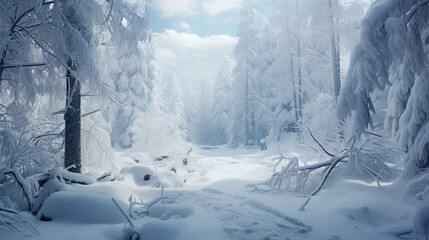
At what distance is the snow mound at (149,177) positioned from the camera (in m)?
9.48

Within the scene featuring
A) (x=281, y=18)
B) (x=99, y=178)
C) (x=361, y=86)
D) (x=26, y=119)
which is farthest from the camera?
(x=281, y=18)

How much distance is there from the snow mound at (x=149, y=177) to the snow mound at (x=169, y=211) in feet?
12.2

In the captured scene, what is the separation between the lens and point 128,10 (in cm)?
677

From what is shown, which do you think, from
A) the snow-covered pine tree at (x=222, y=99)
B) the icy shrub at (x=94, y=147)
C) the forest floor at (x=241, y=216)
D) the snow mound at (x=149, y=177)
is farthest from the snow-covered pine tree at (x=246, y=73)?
the forest floor at (x=241, y=216)

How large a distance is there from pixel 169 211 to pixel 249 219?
1.61 meters

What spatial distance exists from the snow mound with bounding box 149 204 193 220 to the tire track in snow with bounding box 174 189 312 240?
673mm

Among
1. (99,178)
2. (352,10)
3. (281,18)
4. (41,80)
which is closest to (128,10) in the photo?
(41,80)

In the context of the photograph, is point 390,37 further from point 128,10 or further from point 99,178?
point 99,178

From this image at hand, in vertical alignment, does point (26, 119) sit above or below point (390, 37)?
below

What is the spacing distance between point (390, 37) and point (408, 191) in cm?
314

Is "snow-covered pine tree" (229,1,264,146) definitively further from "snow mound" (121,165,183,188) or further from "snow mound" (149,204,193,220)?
"snow mound" (149,204,193,220)

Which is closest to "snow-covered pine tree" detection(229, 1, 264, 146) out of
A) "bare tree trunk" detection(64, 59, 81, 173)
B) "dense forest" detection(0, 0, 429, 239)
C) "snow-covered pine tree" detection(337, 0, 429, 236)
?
"dense forest" detection(0, 0, 429, 239)

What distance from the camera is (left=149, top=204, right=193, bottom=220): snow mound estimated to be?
530 centimetres

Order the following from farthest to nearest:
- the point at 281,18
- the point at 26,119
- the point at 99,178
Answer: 1. the point at 281,18
2. the point at 99,178
3. the point at 26,119
